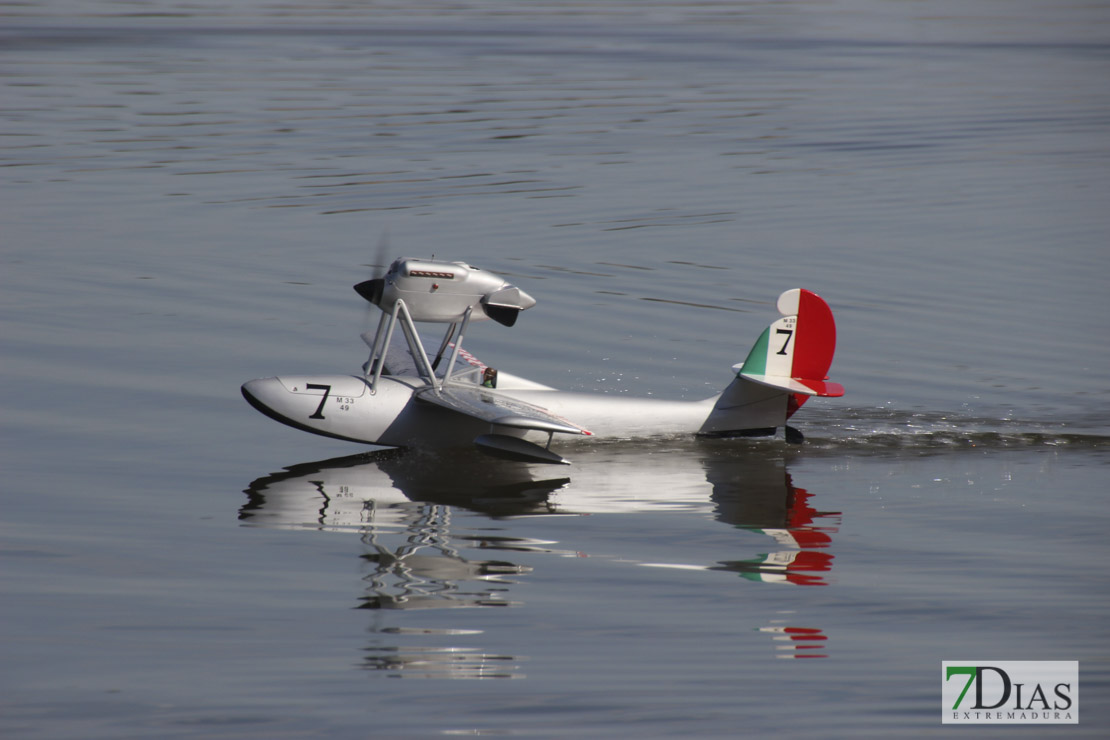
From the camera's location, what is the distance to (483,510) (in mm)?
16406

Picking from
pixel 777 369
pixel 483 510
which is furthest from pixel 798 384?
pixel 483 510

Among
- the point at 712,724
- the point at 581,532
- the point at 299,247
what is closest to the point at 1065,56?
the point at 299,247

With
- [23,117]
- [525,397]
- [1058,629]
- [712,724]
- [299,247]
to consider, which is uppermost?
[23,117]

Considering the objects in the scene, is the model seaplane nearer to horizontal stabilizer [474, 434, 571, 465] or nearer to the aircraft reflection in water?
horizontal stabilizer [474, 434, 571, 465]

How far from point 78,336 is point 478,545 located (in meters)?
12.9

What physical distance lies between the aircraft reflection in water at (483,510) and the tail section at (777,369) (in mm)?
495

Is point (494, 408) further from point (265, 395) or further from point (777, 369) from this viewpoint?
point (777, 369)

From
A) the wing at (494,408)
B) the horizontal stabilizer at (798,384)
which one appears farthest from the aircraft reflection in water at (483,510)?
the horizontal stabilizer at (798,384)

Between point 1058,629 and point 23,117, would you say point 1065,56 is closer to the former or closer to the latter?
point 23,117

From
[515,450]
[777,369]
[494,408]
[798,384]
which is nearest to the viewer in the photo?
[515,450]

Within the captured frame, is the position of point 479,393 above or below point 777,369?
below

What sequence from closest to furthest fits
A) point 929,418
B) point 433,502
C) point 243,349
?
point 433,502 < point 929,418 < point 243,349

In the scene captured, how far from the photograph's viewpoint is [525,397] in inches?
773

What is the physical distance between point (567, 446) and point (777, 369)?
3.67 meters
